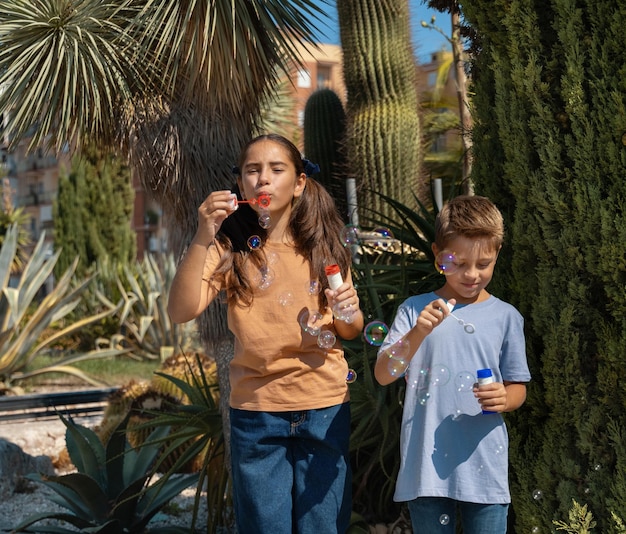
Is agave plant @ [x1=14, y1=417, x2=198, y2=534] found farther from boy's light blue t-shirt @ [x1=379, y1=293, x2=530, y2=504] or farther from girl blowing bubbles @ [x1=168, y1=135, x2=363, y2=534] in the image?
boy's light blue t-shirt @ [x1=379, y1=293, x2=530, y2=504]

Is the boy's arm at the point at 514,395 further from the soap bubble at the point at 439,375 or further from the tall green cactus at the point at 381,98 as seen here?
the tall green cactus at the point at 381,98

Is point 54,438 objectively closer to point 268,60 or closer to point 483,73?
point 268,60

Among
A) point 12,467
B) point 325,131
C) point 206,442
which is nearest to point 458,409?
point 206,442

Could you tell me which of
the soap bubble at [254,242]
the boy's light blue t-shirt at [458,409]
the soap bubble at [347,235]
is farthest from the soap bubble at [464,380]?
the soap bubble at [254,242]

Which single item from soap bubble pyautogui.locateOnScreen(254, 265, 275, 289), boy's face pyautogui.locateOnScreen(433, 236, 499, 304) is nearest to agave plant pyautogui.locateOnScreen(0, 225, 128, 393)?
soap bubble pyautogui.locateOnScreen(254, 265, 275, 289)

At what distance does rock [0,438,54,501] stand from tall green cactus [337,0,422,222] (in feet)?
12.6

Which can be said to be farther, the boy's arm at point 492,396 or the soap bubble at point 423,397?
the soap bubble at point 423,397

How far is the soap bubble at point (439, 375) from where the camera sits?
2.34 metres

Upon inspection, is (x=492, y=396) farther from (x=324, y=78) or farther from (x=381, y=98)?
(x=324, y=78)

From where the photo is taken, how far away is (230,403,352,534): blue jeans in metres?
2.43

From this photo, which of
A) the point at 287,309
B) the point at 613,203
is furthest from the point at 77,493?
the point at 613,203

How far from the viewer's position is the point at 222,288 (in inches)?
100

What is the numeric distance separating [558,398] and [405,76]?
6254 millimetres

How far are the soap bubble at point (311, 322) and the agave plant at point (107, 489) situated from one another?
179cm
